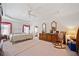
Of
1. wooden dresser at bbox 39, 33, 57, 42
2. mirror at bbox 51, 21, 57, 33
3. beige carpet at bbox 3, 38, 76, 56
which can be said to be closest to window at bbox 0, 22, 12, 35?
beige carpet at bbox 3, 38, 76, 56

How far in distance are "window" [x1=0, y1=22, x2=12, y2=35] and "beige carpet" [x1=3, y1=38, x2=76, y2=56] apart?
0.73 ft

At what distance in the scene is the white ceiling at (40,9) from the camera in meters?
2.08

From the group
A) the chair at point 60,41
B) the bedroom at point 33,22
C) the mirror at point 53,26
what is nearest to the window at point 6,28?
the bedroom at point 33,22

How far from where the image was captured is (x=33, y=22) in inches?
84.7

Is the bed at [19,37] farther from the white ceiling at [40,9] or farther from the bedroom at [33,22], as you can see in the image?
the white ceiling at [40,9]

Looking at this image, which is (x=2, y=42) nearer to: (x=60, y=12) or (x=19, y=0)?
(x=19, y=0)

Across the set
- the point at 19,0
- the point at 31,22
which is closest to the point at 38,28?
the point at 31,22

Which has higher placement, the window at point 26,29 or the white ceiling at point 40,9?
the white ceiling at point 40,9

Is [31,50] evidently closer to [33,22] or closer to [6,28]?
[33,22]

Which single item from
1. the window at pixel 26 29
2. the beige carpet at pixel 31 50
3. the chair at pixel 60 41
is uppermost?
the window at pixel 26 29

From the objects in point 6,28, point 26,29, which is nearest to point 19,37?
point 26,29

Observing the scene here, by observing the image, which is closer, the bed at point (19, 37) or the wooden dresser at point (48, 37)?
the bed at point (19, 37)

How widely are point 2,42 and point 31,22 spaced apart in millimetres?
784

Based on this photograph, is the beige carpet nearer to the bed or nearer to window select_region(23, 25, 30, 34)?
the bed
